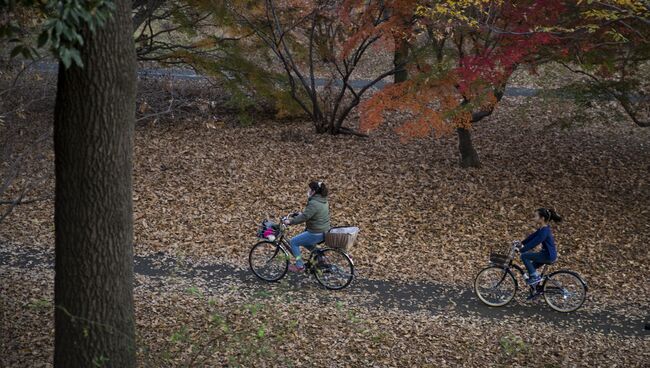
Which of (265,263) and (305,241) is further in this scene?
(265,263)

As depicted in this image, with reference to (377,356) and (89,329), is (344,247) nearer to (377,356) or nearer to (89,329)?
(377,356)

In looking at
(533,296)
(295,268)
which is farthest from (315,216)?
A: (533,296)

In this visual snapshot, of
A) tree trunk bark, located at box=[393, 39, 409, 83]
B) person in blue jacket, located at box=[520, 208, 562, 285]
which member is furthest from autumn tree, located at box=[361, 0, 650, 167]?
person in blue jacket, located at box=[520, 208, 562, 285]

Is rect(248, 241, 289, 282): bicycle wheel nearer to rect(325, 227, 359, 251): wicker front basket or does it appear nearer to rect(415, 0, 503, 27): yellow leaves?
rect(325, 227, 359, 251): wicker front basket

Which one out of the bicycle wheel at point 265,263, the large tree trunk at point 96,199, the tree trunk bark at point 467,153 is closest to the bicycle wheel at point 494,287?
the bicycle wheel at point 265,263

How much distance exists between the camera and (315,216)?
390 inches

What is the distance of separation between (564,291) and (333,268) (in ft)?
10.6

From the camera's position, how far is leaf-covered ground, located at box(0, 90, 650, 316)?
11.8 metres

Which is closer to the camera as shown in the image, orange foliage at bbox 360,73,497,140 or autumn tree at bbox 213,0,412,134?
orange foliage at bbox 360,73,497,140

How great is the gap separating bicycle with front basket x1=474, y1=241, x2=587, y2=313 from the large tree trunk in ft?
18.4

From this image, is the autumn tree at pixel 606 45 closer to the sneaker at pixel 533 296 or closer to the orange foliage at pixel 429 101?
the orange foliage at pixel 429 101

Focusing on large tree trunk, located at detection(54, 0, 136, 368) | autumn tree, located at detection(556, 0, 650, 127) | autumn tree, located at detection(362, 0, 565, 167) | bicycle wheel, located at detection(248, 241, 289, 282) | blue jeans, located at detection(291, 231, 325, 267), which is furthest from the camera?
autumn tree, located at detection(362, 0, 565, 167)

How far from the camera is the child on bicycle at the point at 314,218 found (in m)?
9.84

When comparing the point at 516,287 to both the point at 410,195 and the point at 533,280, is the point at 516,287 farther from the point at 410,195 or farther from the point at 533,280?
the point at 410,195
